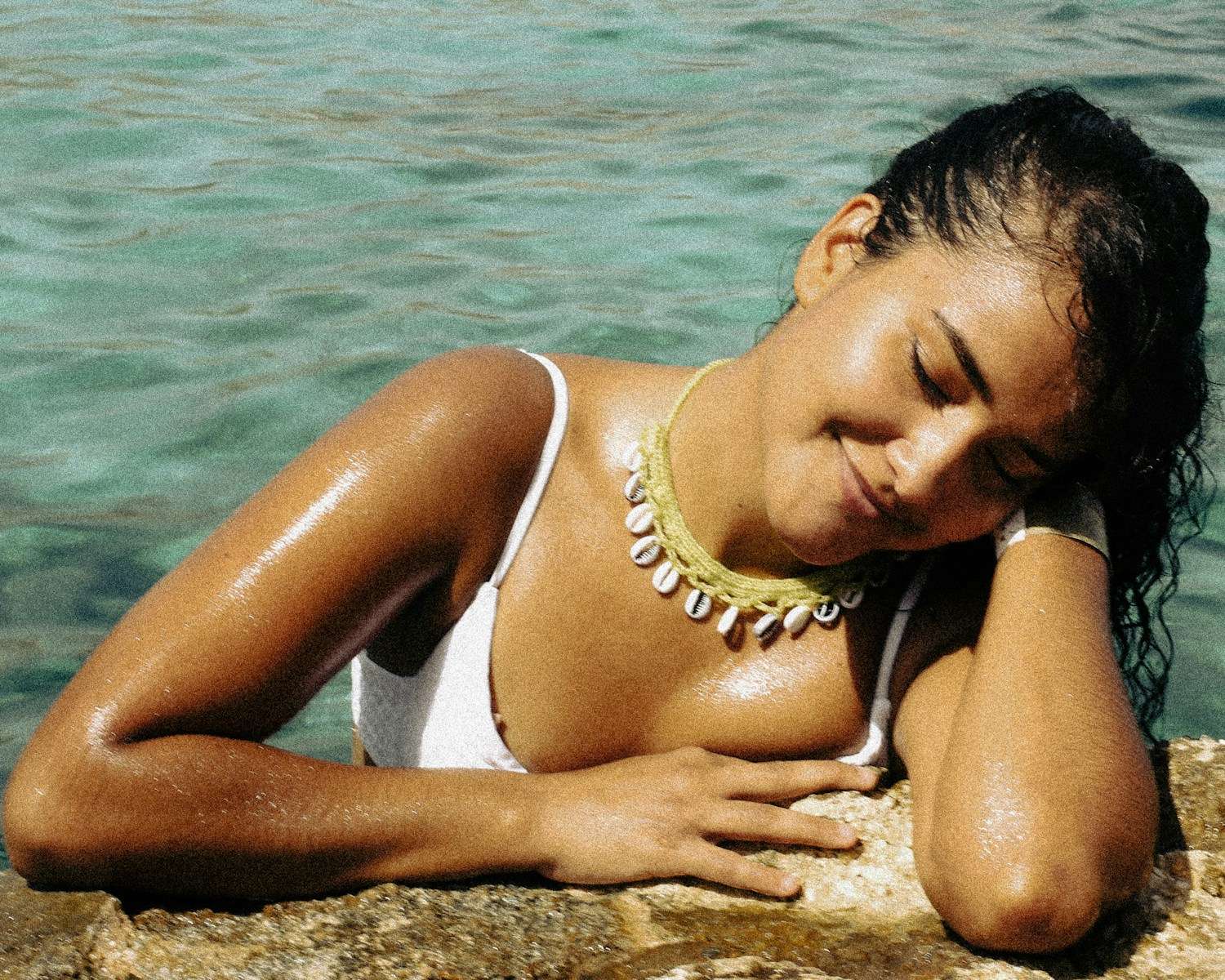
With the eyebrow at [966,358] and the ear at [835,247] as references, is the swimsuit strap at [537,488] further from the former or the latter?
the eyebrow at [966,358]

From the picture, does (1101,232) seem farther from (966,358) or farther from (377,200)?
(377,200)

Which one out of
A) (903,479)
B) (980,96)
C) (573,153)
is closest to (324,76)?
(573,153)

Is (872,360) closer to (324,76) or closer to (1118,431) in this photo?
(1118,431)

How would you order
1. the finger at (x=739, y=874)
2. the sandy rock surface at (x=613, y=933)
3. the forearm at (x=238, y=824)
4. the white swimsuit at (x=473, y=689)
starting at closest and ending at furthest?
the sandy rock surface at (x=613, y=933)
the forearm at (x=238, y=824)
the finger at (x=739, y=874)
the white swimsuit at (x=473, y=689)

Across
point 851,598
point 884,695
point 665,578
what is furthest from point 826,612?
point 665,578

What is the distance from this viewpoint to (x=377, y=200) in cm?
592

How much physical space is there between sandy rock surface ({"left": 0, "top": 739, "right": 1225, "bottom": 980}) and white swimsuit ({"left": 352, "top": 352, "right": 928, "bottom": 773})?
262 millimetres

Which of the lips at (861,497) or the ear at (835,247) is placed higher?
the ear at (835,247)

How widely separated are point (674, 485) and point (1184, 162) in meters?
4.54

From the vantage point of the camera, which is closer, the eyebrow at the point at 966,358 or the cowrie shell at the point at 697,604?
the eyebrow at the point at 966,358

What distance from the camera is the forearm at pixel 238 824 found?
82.5 inches

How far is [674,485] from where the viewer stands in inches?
101

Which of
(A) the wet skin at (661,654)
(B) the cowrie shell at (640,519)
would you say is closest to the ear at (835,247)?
(A) the wet skin at (661,654)

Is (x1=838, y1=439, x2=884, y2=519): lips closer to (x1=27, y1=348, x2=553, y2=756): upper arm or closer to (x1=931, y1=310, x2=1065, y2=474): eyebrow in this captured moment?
(x1=931, y1=310, x2=1065, y2=474): eyebrow
